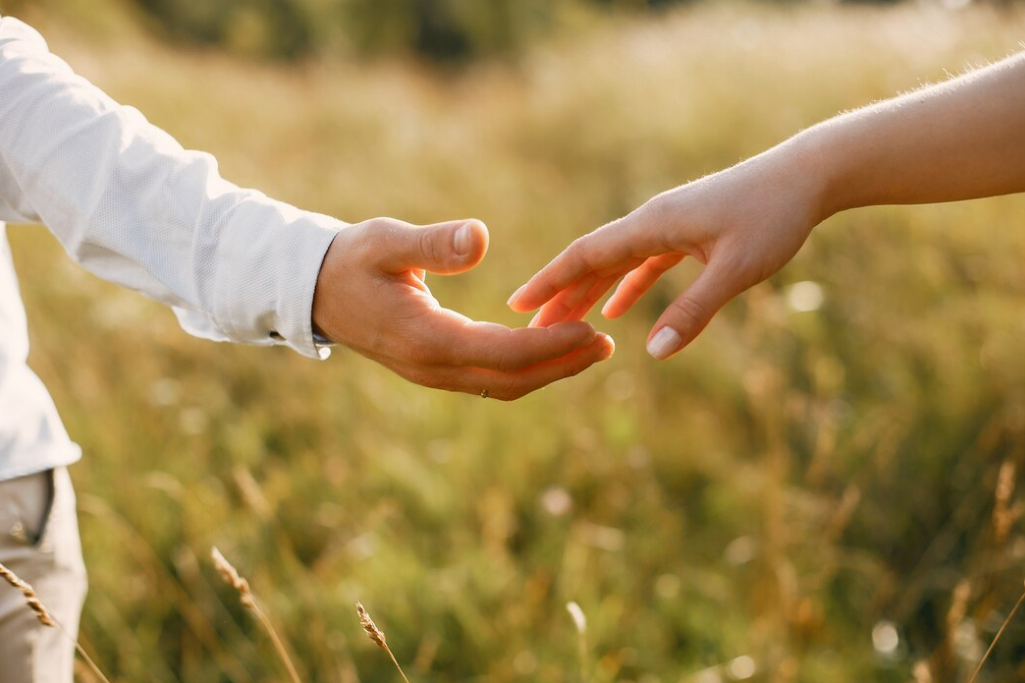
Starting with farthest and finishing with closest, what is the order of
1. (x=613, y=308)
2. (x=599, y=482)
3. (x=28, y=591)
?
(x=599, y=482)
(x=613, y=308)
(x=28, y=591)

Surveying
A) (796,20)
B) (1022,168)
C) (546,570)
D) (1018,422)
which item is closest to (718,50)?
(796,20)

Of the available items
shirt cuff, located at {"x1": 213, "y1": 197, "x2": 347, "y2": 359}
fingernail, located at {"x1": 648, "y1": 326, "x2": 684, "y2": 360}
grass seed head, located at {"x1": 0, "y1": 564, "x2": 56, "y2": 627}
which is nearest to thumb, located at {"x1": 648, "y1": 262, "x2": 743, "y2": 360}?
fingernail, located at {"x1": 648, "y1": 326, "x2": 684, "y2": 360}

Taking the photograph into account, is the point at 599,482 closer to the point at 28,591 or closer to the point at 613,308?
the point at 613,308

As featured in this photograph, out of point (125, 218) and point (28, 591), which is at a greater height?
point (125, 218)

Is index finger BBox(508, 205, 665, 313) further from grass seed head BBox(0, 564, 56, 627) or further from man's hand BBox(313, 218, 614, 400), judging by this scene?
grass seed head BBox(0, 564, 56, 627)

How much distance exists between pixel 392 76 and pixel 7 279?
9899 mm

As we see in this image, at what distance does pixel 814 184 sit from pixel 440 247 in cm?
50

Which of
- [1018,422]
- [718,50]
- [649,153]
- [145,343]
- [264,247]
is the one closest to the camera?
[264,247]

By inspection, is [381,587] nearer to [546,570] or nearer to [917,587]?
[546,570]

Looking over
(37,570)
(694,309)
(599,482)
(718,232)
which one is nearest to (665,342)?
(694,309)

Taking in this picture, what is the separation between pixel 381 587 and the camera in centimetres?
213

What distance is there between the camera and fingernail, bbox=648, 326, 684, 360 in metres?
1.05

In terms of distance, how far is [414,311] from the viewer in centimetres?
105

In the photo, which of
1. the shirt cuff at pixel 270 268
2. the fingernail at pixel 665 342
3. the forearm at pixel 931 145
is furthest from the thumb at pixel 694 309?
the shirt cuff at pixel 270 268
